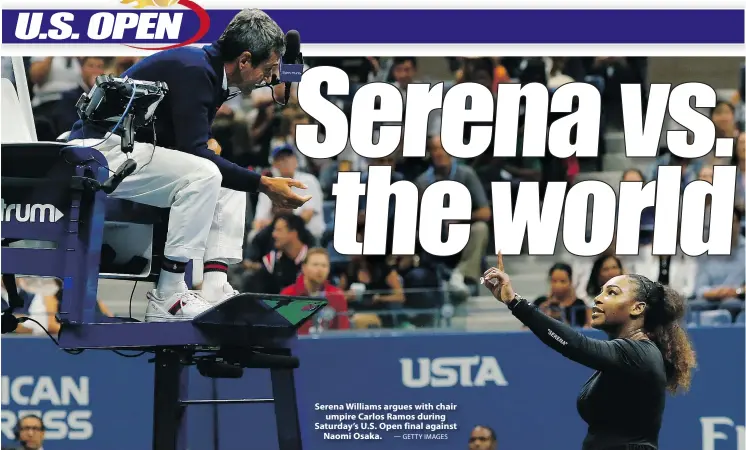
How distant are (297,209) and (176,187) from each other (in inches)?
105

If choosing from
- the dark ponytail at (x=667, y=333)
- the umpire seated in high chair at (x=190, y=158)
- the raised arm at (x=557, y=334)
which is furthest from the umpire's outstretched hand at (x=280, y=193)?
the dark ponytail at (x=667, y=333)

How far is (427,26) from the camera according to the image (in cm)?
650

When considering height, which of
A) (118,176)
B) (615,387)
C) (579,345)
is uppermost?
(118,176)

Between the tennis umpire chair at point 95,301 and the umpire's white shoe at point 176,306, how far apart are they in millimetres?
93

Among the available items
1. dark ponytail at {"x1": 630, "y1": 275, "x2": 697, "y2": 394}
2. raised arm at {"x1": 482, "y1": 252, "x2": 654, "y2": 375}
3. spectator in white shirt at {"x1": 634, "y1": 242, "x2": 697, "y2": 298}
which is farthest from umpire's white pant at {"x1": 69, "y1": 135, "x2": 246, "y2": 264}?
spectator in white shirt at {"x1": 634, "y1": 242, "x2": 697, "y2": 298}

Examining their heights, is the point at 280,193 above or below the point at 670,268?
below

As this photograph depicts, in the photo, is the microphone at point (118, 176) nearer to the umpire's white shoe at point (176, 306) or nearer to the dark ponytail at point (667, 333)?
the umpire's white shoe at point (176, 306)

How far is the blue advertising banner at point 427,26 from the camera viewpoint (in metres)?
6.32

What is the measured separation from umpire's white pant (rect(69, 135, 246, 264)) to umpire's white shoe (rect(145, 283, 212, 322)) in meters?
0.13

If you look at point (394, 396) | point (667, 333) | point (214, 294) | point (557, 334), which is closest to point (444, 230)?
point (394, 396)

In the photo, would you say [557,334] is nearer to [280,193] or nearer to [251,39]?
[280,193]

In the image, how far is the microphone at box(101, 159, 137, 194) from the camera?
4.09 m

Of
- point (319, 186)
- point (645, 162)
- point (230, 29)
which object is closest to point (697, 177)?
point (645, 162)

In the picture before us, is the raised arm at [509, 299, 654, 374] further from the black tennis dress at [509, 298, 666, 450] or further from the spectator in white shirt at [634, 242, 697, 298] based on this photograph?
the spectator in white shirt at [634, 242, 697, 298]
